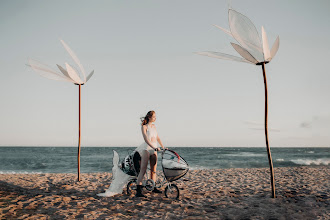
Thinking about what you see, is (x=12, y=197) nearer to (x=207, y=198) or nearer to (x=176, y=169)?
(x=176, y=169)

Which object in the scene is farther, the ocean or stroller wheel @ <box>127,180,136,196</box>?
the ocean

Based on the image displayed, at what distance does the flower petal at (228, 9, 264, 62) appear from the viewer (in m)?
4.48

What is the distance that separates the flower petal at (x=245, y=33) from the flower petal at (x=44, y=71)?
442cm

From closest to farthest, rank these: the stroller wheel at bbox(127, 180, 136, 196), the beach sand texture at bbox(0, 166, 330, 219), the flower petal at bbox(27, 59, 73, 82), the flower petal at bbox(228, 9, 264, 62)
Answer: the beach sand texture at bbox(0, 166, 330, 219) → the flower petal at bbox(228, 9, 264, 62) → the stroller wheel at bbox(127, 180, 136, 196) → the flower petal at bbox(27, 59, 73, 82)

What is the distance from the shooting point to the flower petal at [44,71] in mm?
6223

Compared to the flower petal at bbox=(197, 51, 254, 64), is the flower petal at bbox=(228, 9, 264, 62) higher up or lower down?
higher up

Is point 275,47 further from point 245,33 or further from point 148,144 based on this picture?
point 148,144

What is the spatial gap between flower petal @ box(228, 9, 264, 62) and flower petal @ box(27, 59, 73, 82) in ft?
14.5

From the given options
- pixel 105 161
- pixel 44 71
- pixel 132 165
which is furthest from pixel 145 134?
pixel 105 161

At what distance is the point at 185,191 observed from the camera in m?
5.77

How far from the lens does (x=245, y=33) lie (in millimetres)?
4531

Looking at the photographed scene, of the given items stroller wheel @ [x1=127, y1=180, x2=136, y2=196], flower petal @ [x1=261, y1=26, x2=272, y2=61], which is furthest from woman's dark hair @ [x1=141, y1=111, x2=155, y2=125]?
flower petal @ [x1=261, y1=26, x2=272, y2=61]

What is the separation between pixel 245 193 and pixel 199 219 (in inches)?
82.4

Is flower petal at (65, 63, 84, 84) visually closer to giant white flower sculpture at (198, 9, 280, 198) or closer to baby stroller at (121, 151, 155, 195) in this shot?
baby stroller at (121, 151, 155, 195)
